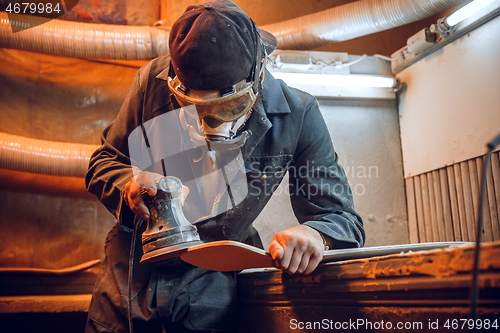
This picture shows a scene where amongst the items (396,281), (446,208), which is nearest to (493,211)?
(446,208)

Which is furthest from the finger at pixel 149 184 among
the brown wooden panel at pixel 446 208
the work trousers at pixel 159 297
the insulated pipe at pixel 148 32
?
the brown wooden panel at pixel 446 208

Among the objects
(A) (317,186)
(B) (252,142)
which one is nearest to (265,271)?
(A) (317,186)

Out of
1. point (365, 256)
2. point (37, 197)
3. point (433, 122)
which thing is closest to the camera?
point (365, 256)

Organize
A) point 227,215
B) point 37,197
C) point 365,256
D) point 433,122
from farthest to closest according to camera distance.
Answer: point 37,197, point 433,122, point 227,215, point 365,256

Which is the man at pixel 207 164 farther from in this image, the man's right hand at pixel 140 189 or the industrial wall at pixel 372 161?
the industrial wall at pixel 372 161

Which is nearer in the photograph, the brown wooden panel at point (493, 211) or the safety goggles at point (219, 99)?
the safety goggles at point (219, 99)

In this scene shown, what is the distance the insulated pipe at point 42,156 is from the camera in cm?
234

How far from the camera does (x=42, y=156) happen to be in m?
2.41

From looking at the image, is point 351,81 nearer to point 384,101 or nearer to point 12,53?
point 384,101

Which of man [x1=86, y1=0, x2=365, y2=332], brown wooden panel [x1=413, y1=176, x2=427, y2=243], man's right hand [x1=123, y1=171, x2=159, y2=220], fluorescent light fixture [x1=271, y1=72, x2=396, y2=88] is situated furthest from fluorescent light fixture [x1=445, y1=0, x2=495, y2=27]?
man's right hand [x1=123, y1=171, x2=159, y2=220]

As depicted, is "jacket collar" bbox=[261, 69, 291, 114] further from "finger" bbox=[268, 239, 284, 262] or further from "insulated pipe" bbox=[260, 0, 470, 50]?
"insulated pipe" bbox=[260, 0, 470, 50]

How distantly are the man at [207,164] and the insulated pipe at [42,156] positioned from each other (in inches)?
38.7

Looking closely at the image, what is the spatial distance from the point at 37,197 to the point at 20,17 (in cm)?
118

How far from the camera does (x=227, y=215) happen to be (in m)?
1.54
